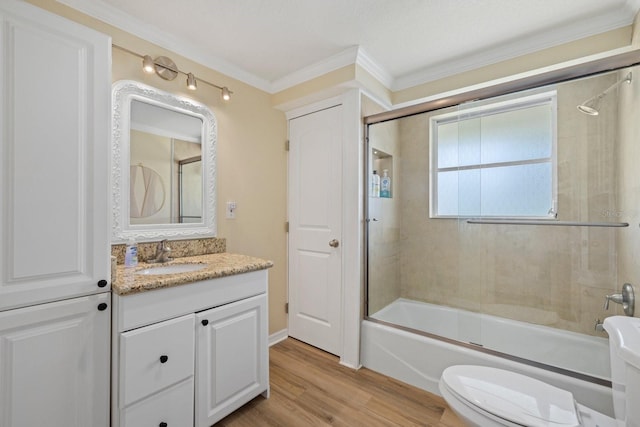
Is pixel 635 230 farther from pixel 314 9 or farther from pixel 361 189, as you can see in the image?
pixel 314 9

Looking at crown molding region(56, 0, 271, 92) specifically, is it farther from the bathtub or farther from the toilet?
the toilet

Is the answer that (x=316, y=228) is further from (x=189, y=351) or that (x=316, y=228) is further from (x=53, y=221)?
(x=53, y=221)

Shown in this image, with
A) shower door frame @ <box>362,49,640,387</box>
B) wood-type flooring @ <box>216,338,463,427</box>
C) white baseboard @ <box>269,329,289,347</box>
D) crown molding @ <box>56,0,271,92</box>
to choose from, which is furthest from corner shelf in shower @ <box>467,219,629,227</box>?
crown molding @ <box>56,0,271,92</box>

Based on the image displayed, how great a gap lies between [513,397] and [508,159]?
1.75m

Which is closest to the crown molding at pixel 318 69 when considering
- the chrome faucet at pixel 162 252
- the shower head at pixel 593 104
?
the shower head at pixel 593 104

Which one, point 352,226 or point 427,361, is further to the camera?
point 352,226

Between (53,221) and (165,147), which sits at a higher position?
(165,147)

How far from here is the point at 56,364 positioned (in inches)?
42.3

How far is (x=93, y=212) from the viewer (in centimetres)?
116

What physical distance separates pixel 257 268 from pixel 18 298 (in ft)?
3.25

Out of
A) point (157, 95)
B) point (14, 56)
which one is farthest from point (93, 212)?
point (157, 95)

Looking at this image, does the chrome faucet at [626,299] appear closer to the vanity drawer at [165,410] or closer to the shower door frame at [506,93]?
the shower door frame at [506,93]

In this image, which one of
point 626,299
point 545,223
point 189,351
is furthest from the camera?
point 545,223

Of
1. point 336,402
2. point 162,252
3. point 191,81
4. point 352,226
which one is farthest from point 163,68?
point 336,402
